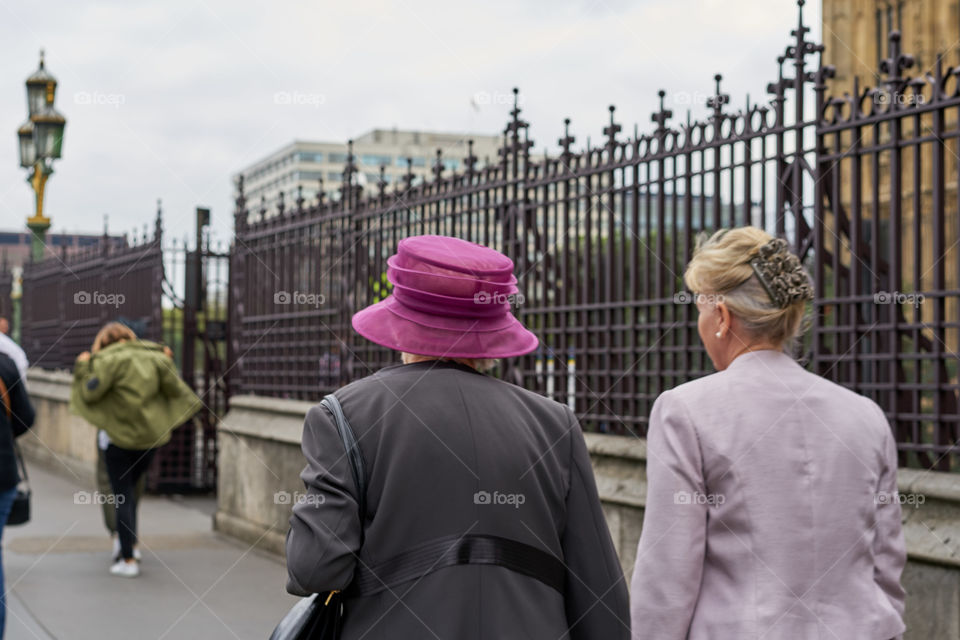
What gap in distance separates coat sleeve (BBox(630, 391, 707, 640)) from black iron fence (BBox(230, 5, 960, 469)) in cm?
249

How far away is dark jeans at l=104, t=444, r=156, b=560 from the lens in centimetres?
862

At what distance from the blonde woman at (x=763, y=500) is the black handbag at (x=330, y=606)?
1.99 ft

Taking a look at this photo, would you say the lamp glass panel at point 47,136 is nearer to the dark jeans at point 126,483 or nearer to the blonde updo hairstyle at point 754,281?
the dark jeans at point 126,483

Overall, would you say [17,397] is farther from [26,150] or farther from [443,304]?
[26,150]

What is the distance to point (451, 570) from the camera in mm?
2279

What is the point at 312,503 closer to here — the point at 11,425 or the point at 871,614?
the point at 871,614

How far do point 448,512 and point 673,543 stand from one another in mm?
469

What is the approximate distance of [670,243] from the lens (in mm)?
7266

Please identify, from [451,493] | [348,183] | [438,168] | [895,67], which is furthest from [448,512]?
[348,183]

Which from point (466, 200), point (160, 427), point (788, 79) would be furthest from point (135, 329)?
point (788, 79)

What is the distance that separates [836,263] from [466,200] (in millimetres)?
3419

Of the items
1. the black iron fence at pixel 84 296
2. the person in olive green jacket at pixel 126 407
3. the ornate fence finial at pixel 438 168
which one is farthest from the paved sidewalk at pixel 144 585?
the ornate fence finial at pixel 438 168

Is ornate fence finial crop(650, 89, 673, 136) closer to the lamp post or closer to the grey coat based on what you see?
the grey coat

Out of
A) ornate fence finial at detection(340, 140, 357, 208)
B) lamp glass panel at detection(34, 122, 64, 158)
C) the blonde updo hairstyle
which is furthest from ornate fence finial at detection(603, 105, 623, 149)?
lamp glass panel at detection(34, 122, 64, 158)
